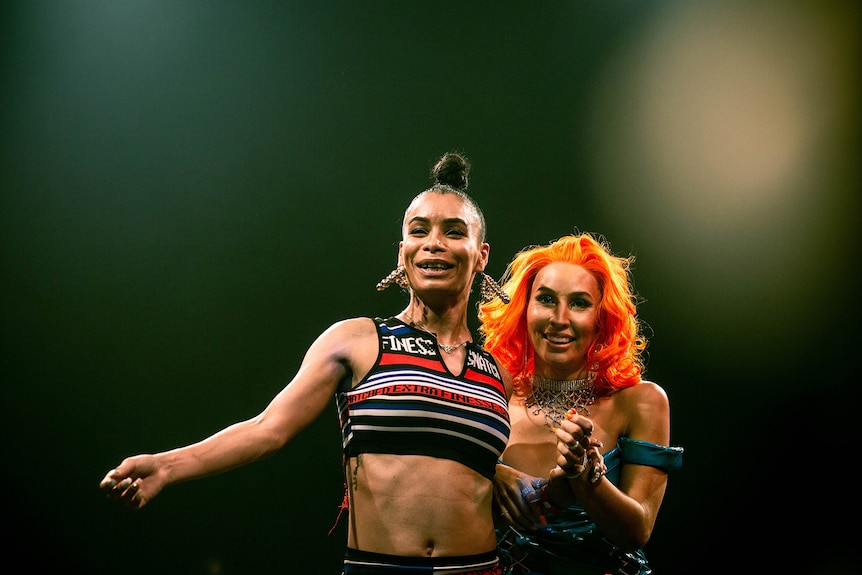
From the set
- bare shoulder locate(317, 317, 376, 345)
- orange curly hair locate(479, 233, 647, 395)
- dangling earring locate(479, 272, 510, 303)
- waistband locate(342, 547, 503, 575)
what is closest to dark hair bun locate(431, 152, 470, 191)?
dangling earring locate(479, 272, 510, 303)

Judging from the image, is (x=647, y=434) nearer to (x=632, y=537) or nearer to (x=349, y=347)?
(x=632, y=537)

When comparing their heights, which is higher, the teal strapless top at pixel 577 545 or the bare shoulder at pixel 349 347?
the bare shoulder at pixel 349 347

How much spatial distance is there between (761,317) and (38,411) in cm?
308

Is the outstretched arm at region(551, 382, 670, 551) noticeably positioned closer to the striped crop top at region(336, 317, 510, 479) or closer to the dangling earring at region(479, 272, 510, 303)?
the striped crop top at region(336, 317, 510, 479)

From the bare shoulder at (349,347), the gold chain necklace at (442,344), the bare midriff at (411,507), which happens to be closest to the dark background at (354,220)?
Answer: the gold chain necklace at (442,344)

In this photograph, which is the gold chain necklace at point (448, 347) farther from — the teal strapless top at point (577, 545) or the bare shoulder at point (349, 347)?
the teal strapless top at point (577, 545)

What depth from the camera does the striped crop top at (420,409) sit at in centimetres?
163

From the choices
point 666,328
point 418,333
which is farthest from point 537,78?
point 418,333

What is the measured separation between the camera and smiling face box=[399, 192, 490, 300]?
1.84m

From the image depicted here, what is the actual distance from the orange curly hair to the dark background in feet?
2.52

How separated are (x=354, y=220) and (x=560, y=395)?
1.30 metres

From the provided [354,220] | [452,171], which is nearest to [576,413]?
[452,171]

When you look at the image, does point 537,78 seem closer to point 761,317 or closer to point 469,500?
point 761,317

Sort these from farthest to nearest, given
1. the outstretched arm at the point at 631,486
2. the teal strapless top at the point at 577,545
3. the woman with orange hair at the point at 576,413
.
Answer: the teal strapless top at the point at 577,545, the woman with orange hair at the point at 576,413, the outstretched arm at the point at 631,486
